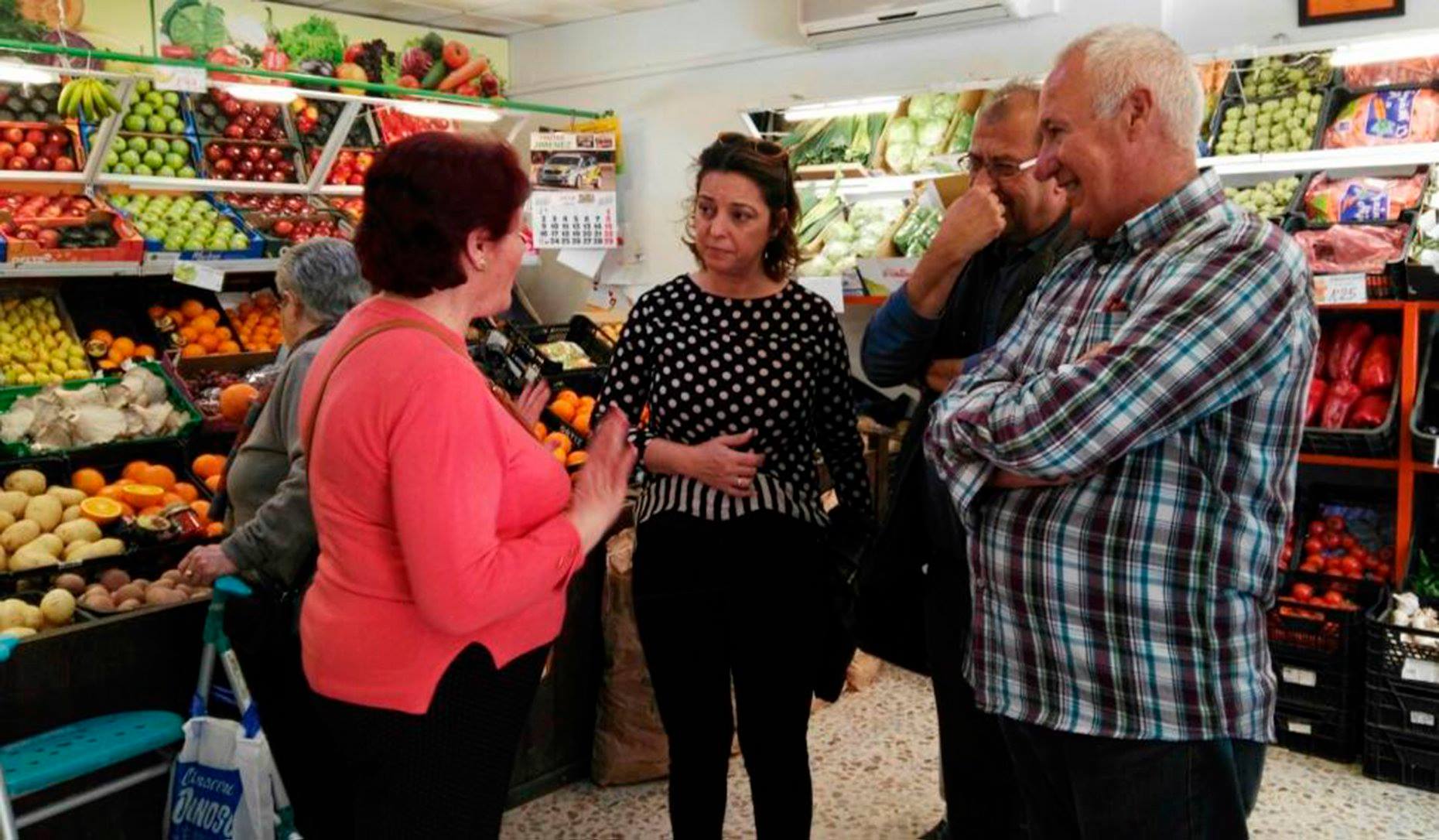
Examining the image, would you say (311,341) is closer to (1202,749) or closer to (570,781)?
(570,781)

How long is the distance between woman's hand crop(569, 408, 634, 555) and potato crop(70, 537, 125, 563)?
1835 mm

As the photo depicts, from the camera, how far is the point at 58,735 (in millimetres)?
2441

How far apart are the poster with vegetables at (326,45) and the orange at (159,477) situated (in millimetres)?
2712

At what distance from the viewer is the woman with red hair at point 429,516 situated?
150cm

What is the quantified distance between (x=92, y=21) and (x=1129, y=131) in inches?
211

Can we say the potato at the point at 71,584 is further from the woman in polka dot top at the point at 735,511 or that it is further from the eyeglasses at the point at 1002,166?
the eyeglasses at the point at 1002,166

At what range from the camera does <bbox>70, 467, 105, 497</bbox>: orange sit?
3467 millimetres

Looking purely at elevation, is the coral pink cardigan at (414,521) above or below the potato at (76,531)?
above

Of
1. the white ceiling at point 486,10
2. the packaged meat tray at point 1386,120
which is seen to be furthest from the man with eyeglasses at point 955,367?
the white ceiling at point 486,10

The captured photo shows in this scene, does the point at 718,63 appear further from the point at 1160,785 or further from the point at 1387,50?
the point at 1160,785

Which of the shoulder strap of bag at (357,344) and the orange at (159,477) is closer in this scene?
the shoulder strap of bag at (357,344)

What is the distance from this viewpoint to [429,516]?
148 centimetres

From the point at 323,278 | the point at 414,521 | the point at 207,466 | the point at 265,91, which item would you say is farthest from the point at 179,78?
the point at 414,521

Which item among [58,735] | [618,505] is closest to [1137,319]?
[618,505]
